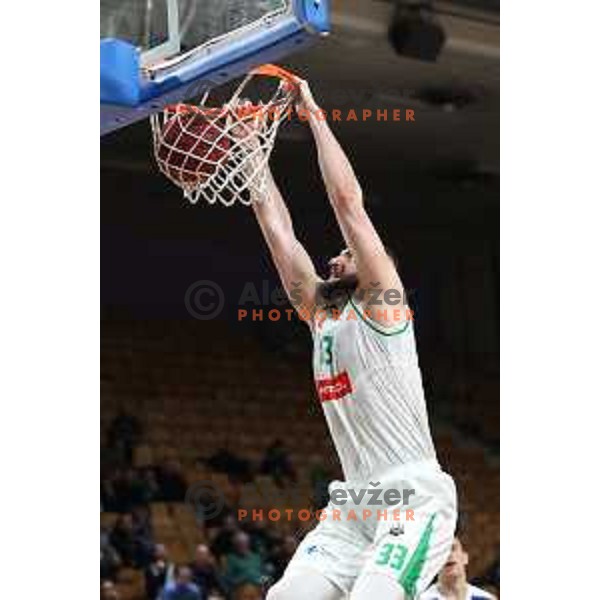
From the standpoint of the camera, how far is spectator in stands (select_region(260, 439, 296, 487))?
1018 centimetres

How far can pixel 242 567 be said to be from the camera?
362 inches

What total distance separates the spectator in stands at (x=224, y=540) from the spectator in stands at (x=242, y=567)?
3 centimetres

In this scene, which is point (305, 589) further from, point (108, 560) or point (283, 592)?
point (108, 560)

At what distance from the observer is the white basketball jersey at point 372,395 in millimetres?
5219

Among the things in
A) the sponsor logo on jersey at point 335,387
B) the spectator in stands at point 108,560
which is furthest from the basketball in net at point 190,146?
the spectator in stands at point 108,560

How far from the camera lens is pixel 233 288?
460 inches

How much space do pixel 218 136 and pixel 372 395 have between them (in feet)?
3.00

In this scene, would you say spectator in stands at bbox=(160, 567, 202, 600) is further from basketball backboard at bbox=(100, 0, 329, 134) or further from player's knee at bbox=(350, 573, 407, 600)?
basketball backboard at bbox=(100, 0, 329, 134)

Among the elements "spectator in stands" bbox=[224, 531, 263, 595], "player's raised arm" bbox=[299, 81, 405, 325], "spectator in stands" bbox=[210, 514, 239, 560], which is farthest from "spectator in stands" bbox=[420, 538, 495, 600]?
"spectator in stands" bbox=[210, 514, 239, 560]

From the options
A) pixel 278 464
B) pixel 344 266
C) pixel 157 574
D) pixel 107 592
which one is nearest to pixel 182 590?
pixel 157 574

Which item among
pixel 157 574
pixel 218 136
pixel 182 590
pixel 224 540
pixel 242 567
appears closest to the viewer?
pixel 218 136

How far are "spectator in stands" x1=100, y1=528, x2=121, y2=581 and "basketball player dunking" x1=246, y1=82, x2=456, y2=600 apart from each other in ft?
13.1

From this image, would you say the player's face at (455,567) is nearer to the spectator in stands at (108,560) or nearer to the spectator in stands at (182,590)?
the spectator in stands at (182,590)
